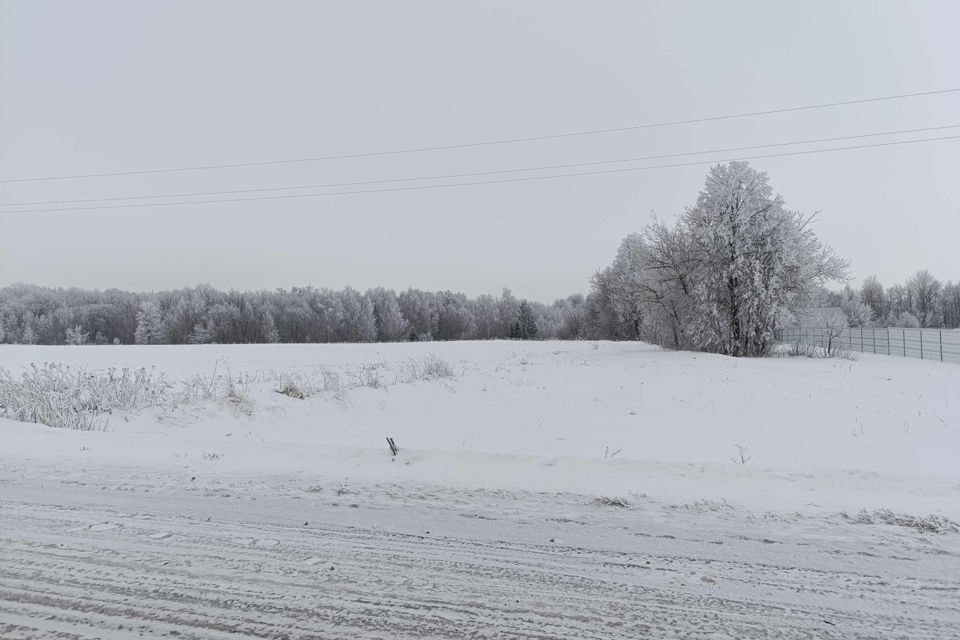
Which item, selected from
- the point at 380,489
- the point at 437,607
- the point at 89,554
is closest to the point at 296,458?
the point at 380,489

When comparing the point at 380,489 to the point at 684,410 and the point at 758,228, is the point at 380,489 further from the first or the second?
the point at 758,228

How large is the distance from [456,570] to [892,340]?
4117 centimetres

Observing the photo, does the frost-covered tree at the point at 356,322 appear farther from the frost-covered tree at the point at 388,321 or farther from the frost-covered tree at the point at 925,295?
the frost-covered tree at the point at 925,295

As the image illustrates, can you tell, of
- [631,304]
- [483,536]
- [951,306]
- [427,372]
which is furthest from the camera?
[951,306]

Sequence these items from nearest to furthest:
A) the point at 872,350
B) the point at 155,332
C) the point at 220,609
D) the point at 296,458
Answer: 1. the point at 220,609
2. the point at 296,458
3. the point at 872,350
4. the point at 155,332

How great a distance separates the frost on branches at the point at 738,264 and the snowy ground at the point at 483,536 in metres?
19.9

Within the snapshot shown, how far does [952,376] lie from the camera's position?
18156mm

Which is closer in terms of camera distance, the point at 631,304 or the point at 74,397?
the point at 74,397

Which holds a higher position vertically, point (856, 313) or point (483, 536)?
point (856, 313)

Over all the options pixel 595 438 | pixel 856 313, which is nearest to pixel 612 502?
pixel 595 438

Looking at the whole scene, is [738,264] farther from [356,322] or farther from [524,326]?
[356,322]

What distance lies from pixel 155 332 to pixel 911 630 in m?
87.3

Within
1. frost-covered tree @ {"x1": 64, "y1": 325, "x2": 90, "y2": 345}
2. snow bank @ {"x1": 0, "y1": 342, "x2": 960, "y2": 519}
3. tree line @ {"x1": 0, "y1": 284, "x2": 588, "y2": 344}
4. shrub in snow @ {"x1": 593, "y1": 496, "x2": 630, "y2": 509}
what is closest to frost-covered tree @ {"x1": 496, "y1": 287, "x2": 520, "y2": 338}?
tree line @ {"x1": 0, "y1": 284, "x2": 588, "y2": 344}

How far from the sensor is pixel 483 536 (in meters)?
3.92
